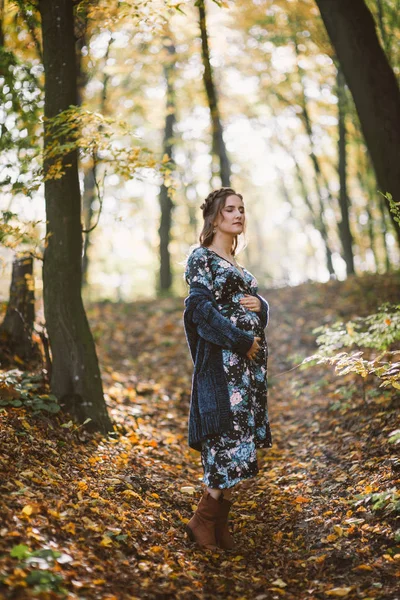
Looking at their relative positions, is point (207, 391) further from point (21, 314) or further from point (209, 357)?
point (21, 314)

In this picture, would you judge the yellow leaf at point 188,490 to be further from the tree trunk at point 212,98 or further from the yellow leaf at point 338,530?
the tree trunk at point 212,98

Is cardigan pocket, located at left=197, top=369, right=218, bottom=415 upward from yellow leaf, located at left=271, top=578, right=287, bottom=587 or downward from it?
upward

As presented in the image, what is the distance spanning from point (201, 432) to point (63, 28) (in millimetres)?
4133

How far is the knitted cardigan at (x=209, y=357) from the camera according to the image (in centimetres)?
396

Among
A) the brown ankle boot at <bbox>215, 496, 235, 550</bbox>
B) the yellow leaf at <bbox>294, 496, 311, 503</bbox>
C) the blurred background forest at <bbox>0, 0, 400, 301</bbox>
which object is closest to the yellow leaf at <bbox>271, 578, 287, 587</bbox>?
the brown ankle boot at <bbox>215, 496, 235, 550</bbox>

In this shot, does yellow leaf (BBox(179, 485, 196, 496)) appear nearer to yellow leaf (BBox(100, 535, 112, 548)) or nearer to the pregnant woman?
the pregnant woman

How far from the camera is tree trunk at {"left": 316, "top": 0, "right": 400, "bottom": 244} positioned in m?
5.25

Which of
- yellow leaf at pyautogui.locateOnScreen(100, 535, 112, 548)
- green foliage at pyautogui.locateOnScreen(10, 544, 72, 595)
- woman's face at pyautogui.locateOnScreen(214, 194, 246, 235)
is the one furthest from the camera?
woman's face at pyautogui.locateOnScreen(214, 194, 246, 235)

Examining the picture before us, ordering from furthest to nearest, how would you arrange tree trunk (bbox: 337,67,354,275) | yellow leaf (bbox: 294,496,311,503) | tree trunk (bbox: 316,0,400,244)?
tree trunk (bbox: 337,67,354,275) < tree trunk (bbox: 316,0,400,244) < yellow leaf (bbox: 294,496,311,503)

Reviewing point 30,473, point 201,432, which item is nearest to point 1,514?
point 30,473

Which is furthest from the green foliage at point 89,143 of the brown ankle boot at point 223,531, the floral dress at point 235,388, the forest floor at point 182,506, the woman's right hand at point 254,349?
the brown ankle boot at point 223,531

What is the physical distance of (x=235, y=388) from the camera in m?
4.07

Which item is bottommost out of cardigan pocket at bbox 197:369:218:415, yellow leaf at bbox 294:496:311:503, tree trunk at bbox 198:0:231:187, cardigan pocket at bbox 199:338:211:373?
yellow leaf at bbox 294:496:311:503

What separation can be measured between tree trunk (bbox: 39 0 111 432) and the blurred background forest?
19 cm
